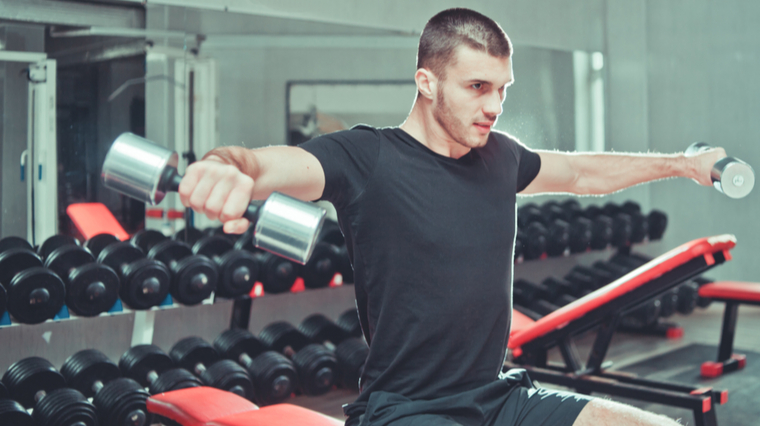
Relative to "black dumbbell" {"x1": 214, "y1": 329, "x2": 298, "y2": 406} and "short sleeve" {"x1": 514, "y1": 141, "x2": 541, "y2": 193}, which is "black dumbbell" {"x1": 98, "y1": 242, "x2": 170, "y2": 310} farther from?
"short sleeve" {"x1": 514, "y1": 141, "x2": 541, "y2": 193}

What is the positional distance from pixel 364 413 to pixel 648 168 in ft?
3.31

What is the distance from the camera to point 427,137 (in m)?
1.43

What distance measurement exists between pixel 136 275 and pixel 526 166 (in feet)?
6.48

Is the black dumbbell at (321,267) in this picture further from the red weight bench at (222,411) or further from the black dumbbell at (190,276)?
the red weight bench at (222,411)

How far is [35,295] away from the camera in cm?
264

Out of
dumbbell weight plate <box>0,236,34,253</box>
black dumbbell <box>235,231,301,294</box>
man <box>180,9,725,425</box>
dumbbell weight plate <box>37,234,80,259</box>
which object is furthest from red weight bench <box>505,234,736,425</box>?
dumbbell weight plate <box>0,236,34,253</box>

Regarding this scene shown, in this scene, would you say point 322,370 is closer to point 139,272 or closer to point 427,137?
point 139,272

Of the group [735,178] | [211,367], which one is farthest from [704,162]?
[211,367]

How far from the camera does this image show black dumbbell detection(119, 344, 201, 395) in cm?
277

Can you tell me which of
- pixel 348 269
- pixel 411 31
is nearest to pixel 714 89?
pixel 411 31

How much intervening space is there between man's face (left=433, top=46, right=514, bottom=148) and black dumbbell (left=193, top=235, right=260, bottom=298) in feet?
7.09

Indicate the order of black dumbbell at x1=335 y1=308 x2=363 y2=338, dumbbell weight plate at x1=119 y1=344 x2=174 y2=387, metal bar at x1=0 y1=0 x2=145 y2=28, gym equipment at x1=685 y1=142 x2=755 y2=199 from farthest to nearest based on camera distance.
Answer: metal bar at x1=0 y1=0 x2=145 y2=28 < black dumbbell at x1=335 y1=308 x2=363 y2=338 < dumbbell weight plate at x1=119 y1=344 x2=174 y2=387 < gym equipment at x1=685 y1=142 x2=755 y2=199

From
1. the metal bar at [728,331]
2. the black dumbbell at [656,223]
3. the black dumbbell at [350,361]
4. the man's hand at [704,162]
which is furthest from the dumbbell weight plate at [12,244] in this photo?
the black dumbbell at [656,223]

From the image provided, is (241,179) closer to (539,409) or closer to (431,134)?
(431,134)
